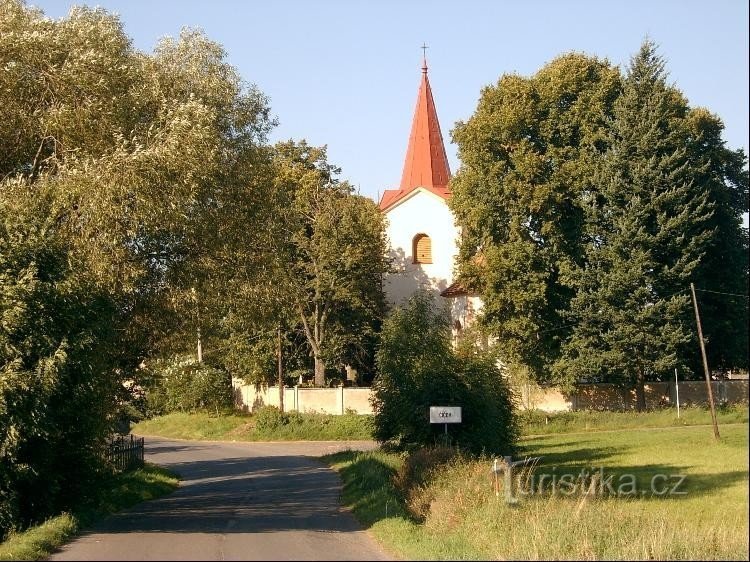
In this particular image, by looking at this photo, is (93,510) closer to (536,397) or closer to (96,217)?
(96,217)

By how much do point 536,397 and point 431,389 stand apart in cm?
2582

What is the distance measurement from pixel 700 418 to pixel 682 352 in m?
8.27

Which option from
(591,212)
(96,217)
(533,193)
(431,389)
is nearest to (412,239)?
(533,193)

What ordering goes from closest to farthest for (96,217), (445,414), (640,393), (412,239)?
(96,217) < (445,414) < (640,393) < (412,239)

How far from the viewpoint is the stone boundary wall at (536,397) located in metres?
41.8

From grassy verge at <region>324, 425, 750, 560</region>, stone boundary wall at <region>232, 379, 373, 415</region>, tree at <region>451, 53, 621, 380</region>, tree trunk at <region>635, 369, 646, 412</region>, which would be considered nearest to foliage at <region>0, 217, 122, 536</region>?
grassy verge at <region>324, 425, 750, 560</region>

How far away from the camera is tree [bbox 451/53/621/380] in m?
47.8

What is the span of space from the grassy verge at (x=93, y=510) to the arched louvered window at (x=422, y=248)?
35.4 meters

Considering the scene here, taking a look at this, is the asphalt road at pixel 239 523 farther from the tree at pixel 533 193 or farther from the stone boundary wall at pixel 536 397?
the tree at pixel 533 193

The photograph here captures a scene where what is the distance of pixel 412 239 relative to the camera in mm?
63531

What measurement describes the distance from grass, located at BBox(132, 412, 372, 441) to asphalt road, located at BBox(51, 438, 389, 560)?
16666 millimetres

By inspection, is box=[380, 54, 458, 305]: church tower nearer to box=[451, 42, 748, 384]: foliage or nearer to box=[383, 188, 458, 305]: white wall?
box=[383, 188, 458, 305]: white wall

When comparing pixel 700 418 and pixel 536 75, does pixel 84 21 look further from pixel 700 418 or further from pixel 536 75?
pixel 536 75

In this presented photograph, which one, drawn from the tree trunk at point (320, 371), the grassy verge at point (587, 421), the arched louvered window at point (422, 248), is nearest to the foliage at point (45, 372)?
the grassy verge at point (587, 421)
